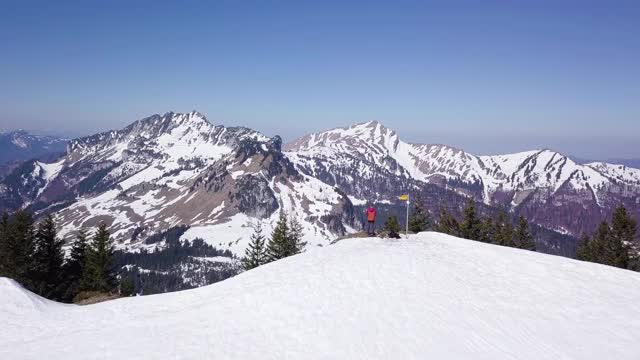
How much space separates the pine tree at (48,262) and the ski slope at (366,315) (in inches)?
1126

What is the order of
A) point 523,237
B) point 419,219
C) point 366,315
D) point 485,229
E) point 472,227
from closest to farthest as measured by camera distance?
point 366,315 → point 485,229 → point 472,227 → point 419,219 → point 523,237

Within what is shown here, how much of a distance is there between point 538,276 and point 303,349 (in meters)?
15.5

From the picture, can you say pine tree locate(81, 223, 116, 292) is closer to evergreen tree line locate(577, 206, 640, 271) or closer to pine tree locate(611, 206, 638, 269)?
evergreen tree line locate(577, 206, 640, 271)

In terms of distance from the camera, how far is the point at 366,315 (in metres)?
20.1

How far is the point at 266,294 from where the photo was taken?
2305cm

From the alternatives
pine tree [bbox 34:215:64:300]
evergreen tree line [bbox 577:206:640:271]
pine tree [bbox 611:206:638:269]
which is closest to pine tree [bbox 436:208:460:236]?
evergreen tree line [bbox 577:206:640:271]

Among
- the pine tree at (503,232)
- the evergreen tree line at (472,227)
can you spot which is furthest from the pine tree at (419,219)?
the pine tree at (503,232)

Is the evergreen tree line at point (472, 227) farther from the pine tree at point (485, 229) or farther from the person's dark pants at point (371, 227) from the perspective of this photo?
the person's dark pants at point (371, 227)

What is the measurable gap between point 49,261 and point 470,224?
5817 centimetres

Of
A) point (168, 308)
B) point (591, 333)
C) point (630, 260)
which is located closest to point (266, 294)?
point (168, 308)

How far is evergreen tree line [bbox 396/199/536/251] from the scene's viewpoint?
234ft

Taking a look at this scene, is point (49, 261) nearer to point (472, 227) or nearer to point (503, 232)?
point (472, 227)

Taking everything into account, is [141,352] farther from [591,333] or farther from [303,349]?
[591,333]

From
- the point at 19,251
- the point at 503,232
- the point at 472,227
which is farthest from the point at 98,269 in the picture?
the point at 503,232
